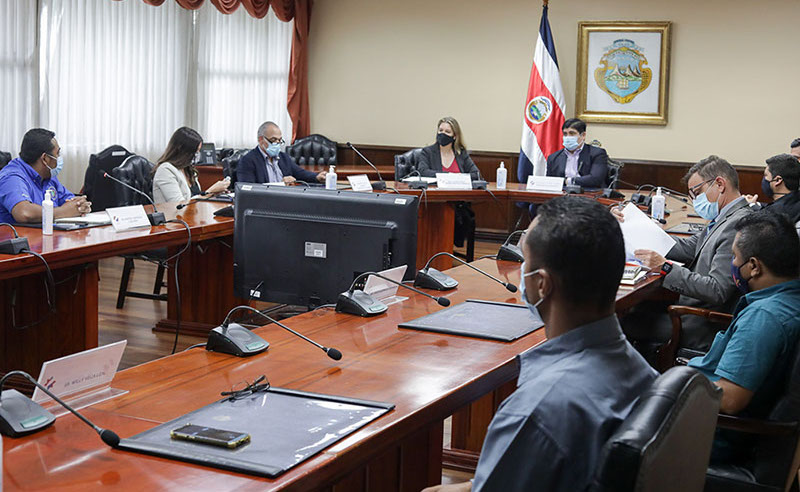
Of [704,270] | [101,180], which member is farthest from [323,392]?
[101,180]

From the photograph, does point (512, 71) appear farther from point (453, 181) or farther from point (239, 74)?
point (453, 181)

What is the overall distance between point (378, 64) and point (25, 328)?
234 inches

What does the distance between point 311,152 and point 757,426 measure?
268 inches

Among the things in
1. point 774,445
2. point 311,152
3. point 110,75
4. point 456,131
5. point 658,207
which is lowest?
point 774,445

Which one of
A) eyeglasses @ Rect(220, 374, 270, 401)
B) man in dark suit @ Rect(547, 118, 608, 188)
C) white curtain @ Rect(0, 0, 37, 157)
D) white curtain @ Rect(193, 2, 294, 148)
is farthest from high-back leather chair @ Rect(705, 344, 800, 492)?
white curtain @ Rect(193, 2, 294, 148)

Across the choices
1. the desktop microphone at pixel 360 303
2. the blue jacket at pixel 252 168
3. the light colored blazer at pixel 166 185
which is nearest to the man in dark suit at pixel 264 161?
the blue jacket at pixel 252 168

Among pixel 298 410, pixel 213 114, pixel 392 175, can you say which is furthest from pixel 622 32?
pixel 298 410

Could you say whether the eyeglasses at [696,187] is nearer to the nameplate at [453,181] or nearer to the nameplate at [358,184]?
the nameplate at [358,184]

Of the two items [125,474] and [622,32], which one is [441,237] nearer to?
[622,32]

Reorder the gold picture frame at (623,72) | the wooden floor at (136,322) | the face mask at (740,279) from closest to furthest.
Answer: the face mask at (740,279) < the wooden floor at (136,322) < the gold picture frame at (623,72)

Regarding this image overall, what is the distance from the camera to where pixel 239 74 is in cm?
870

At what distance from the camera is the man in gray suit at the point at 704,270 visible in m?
3.34

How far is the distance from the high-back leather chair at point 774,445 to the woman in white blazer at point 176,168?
11.9ft

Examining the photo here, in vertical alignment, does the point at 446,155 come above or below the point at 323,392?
above
